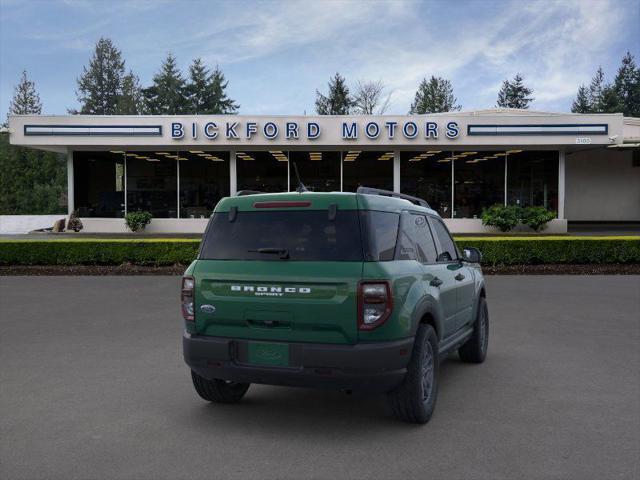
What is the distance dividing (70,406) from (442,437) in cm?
317

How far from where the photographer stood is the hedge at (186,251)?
16375 mm

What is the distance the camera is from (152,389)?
586 cm

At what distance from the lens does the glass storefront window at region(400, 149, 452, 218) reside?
1098 inches

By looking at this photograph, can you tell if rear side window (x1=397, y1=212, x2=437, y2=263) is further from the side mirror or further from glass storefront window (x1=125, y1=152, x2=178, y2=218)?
glass storefront window (x1=125, y1=152, x2=178, y2=218)

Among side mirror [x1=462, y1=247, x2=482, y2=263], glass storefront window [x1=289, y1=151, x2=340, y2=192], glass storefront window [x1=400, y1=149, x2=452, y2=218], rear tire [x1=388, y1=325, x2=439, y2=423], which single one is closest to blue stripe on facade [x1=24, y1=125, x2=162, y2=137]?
glass storefront window [x1=289, y1=151, x2=340, y2=192]

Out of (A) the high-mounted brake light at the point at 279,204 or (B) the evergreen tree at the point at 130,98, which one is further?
(B) the evergreen tree at the point at 130,98

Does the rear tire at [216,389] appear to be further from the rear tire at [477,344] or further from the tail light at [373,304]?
the rear tire at [477,344]

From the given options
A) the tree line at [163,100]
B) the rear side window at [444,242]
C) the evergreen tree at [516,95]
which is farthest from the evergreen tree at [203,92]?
the rear side window at [444,242]

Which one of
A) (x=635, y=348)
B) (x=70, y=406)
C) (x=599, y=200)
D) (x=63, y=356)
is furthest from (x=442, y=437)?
(x=599, y=200)

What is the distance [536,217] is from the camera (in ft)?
84.9

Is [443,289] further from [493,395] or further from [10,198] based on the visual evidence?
[10,198]

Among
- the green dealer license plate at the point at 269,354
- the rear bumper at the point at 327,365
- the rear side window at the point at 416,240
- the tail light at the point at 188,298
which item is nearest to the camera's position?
the rear bumper at the point at 327,365

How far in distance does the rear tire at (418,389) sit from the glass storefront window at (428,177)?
915 inches

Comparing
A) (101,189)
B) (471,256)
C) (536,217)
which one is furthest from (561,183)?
(471,256)
